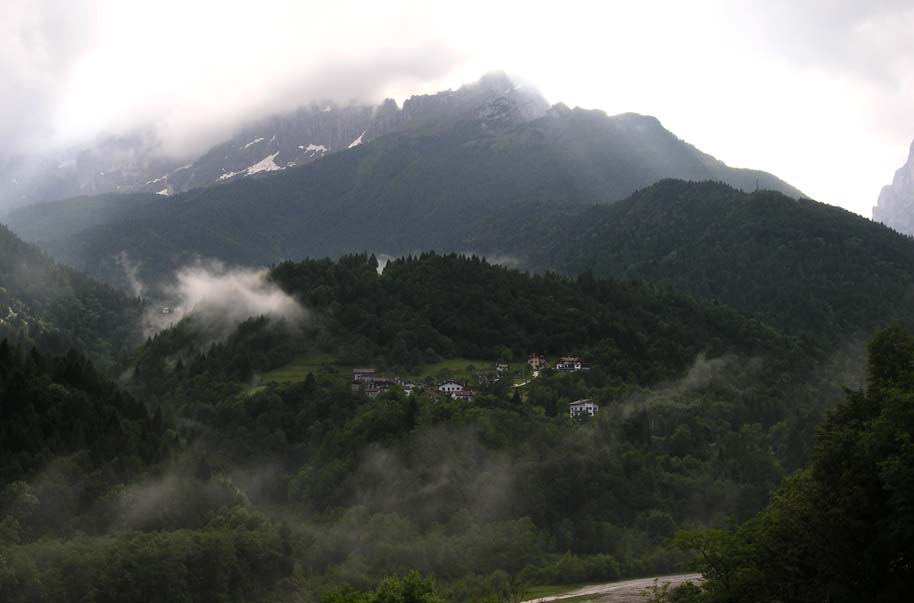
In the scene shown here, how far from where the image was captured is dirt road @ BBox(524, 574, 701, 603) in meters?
87.0

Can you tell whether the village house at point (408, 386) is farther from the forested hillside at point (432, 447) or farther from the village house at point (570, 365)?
the village house at point (570, 365)

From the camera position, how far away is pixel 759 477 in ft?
426

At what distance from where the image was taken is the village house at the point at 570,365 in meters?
163

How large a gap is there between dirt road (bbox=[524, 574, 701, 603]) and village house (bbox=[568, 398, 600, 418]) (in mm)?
46221

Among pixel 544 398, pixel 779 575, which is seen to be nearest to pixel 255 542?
pixel 779 575

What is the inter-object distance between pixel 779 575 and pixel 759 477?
76966 millimetres

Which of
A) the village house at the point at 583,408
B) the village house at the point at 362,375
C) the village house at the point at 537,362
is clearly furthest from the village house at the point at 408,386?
the village house at the point at 537,362

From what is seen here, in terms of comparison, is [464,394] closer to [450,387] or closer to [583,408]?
[450,387]

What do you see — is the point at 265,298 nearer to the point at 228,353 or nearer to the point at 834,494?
the point at 228,353

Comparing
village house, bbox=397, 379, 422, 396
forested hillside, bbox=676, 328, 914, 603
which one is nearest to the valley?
forested hillside, bbox=676, 328, 914, 603

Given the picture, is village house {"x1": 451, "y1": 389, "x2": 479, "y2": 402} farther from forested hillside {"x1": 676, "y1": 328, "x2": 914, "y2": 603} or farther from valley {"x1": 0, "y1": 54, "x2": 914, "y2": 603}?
forested hillside {"x1": 676, "y1": 328, "x2": 914, "y2": 603}

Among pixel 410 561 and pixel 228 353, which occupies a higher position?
pixel 228 353

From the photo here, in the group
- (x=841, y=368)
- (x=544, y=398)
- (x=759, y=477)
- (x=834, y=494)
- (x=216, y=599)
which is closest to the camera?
(x=834, y=494)

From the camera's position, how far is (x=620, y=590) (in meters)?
92.1
